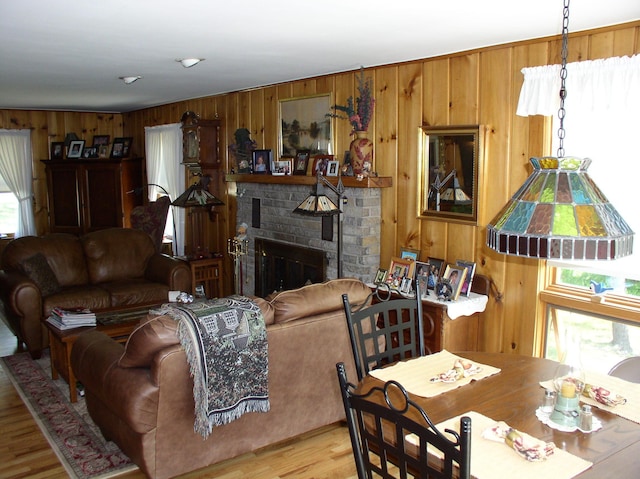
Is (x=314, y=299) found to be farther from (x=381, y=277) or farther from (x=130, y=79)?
(x=130, y=79)

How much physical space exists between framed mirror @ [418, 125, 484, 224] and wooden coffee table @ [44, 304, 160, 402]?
235 centimetres

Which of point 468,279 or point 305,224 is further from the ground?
point 305,224

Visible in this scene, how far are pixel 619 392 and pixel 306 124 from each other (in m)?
3.80

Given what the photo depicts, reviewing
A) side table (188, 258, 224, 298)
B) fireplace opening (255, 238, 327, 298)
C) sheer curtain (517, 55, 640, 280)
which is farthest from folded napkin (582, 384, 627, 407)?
side table (188, 258, 224, 298)

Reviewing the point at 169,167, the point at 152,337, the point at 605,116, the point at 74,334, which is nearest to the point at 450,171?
the point at 605,116

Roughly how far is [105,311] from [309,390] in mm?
2264

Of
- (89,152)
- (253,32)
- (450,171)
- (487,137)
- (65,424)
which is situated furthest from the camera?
(89,152)

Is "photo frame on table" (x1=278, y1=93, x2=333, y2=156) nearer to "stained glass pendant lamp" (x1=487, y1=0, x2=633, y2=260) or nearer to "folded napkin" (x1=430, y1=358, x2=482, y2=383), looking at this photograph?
"folded napkin" (x1=430, y1=358, x2=482, y2=383)

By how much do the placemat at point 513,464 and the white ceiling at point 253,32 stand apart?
6.48 feet

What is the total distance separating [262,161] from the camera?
239 inches

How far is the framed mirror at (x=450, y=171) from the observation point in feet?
13.4

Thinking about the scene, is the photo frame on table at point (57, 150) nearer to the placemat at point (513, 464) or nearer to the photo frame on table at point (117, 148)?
the photo frame on table at point (117, 148)

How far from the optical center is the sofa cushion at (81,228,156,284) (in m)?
5.93

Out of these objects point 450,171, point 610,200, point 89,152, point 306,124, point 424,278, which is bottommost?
point 424,278
